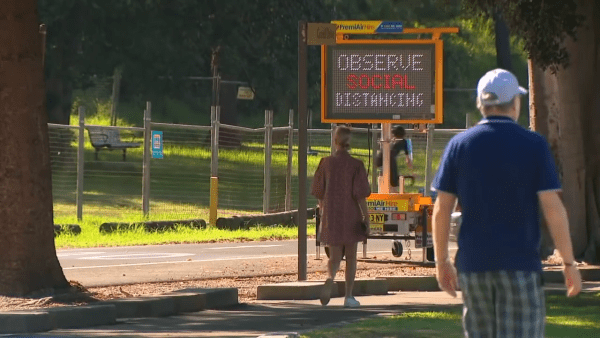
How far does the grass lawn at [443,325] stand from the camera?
474 inches

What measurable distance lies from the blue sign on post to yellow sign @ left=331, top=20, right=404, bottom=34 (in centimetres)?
797

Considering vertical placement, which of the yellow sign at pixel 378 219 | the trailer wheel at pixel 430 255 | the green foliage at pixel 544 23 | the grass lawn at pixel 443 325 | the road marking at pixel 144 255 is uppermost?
the green foliage at pixel 544 23

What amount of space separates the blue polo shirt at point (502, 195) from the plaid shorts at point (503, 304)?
5 centimetres

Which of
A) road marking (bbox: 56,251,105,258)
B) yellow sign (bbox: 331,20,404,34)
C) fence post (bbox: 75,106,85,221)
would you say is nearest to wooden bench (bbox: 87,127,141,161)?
fence post (bbox: 75,106,85,221)

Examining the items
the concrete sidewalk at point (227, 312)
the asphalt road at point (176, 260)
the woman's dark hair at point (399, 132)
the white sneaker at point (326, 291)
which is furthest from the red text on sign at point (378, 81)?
the white sneaker at point (326, 291)

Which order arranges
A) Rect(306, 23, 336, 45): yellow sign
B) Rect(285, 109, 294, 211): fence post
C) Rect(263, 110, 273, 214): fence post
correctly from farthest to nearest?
Rect(285, 109, 294, 211): fence post, Rect(263, 110, 273, 214): fence post, Rect(306, 23, 336, 45): yellow sign

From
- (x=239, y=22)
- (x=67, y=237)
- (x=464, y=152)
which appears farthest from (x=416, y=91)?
(x=239, y=22)

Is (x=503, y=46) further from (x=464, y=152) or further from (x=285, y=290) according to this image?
(x=464, y=152)

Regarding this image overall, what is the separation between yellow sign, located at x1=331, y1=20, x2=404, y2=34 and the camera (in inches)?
799

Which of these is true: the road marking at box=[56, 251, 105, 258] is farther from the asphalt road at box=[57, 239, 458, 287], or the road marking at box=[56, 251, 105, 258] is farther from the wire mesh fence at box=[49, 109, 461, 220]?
the wire mesh fence at box=[49, 109, 461, 220]

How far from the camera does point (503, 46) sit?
50719 millimetres

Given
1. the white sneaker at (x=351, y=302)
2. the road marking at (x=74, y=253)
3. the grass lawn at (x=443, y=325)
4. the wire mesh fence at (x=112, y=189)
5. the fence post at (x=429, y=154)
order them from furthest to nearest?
the wire mesh fence at (x=112, y=189) < the fence post at (x=429, y=154) < the road marking at (x=74, y=253) < the white sneaker at (x=351, y=302) < the grass lawn at (x=443, y=325)

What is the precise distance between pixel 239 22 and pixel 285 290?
107 ft

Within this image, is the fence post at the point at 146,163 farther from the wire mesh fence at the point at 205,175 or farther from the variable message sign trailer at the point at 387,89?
the variable message sign trailer at the point at 387,89
